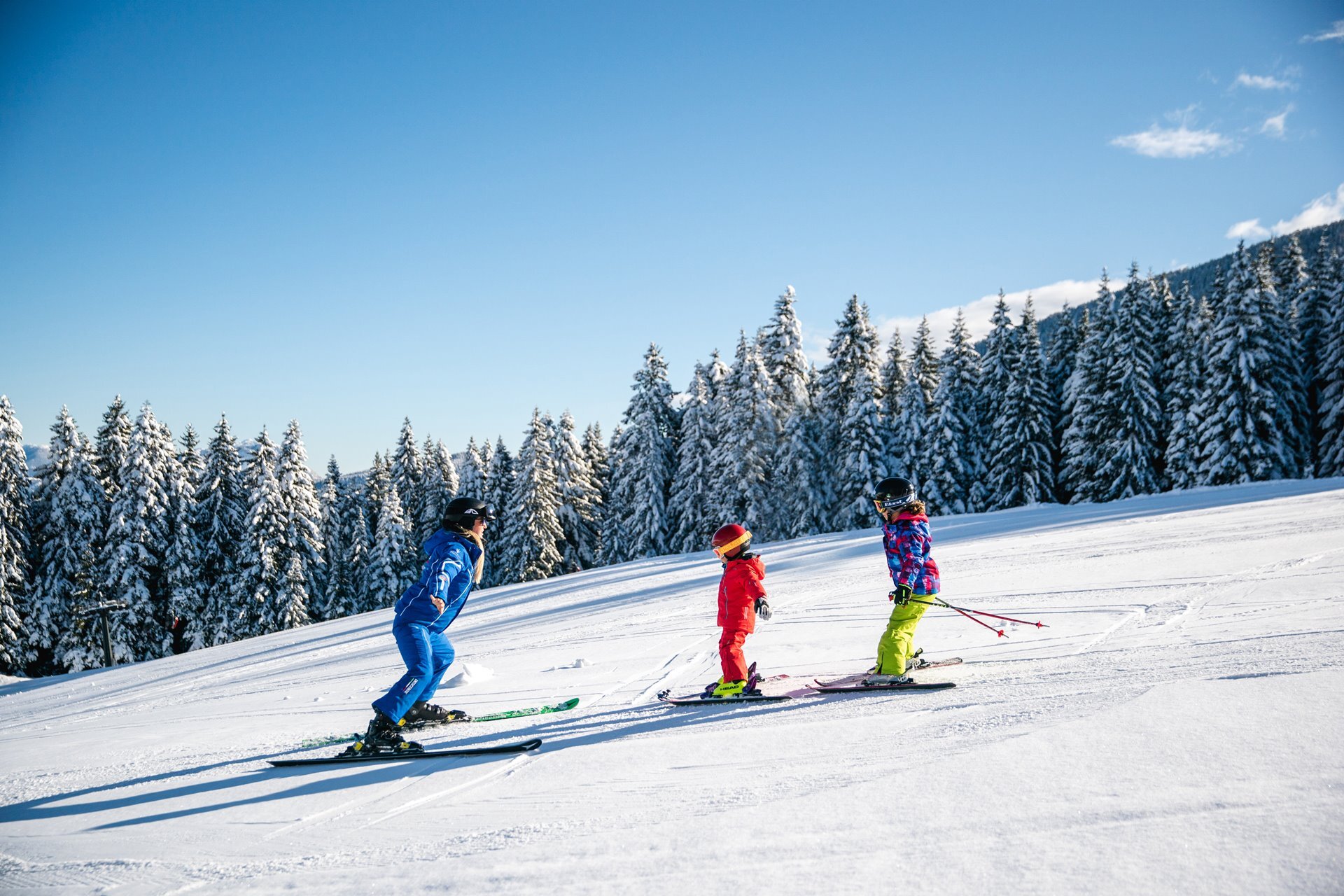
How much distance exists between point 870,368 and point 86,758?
36.7 metres

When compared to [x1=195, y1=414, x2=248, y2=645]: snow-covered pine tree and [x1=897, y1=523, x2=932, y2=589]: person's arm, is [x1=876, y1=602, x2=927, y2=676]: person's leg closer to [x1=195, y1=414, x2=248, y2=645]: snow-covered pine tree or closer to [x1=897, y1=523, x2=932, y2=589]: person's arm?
[x1=897, y1=523, x2=932, y2=589]: person's arm

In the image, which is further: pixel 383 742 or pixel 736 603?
pixel 736 603

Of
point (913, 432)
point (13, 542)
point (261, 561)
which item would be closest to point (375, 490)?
point (261, 561)

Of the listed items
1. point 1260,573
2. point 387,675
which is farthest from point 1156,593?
point 387,675

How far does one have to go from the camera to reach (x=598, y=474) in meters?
52.8

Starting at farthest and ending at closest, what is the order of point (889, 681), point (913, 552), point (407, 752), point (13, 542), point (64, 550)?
1. point (64, 550)
2. point (13, 542)
3. point (913, 552)
4. point (889, 681)
5. point (407, 752)

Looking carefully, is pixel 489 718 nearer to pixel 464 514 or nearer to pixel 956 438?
pixel 464 514

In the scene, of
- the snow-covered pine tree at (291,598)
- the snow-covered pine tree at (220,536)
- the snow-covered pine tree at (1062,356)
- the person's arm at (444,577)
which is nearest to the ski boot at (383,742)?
the person's arm at (444,577)

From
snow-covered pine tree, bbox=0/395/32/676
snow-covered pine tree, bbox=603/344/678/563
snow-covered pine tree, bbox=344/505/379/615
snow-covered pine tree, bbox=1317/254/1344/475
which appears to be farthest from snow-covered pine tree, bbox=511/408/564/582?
snow-covered pine tree, bbox=1317/254/1344/475

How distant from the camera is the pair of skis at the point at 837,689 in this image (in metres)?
5.80

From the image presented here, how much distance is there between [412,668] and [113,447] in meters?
40.8

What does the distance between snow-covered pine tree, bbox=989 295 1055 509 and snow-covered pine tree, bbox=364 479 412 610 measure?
34354 millimetres

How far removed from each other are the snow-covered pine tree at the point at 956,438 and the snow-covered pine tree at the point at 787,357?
718 centimetres

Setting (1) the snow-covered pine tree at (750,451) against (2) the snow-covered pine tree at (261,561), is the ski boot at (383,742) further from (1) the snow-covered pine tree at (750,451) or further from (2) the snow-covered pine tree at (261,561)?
(2) the snow-covered pine tree at (261,561)
